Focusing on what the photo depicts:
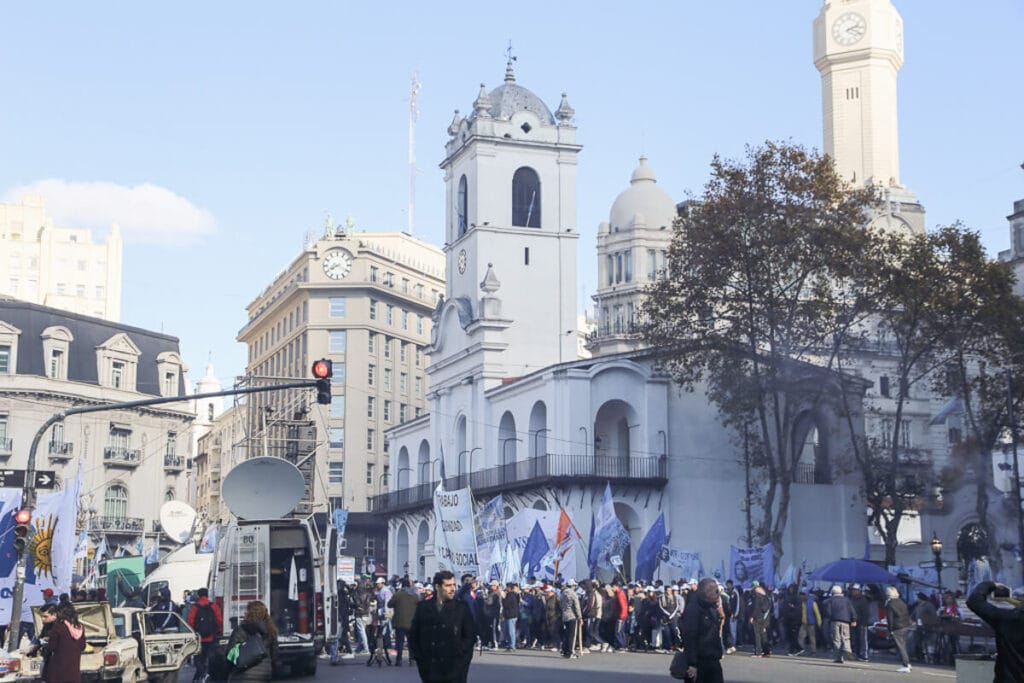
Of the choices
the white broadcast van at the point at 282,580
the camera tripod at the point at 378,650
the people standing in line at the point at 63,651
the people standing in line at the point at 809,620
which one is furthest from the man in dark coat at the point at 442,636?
the people standing in line at the point at 809,620

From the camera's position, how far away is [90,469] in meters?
70.2

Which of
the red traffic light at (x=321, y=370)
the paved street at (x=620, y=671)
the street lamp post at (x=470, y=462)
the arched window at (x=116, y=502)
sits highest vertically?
the street lamp post at (x=470, y=462)

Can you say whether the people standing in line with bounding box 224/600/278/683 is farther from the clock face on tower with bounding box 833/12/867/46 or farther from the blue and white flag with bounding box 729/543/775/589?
the clock face on tower with bounding box 833/12/867/46

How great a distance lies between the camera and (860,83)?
309 ft

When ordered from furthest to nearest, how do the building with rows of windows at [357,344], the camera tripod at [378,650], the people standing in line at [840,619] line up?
the building with rows of windows at [357,344] < the people standing in line at [840,619] < the camera tripod at [378,650]

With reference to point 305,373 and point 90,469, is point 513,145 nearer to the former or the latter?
point 90,469

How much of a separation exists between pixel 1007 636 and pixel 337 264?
91.8 m

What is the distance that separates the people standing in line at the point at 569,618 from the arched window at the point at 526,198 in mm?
35627

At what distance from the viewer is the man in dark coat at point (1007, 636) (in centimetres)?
1209

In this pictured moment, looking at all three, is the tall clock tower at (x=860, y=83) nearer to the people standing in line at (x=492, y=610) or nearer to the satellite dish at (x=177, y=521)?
the satellite dish at (x=177, y=521)

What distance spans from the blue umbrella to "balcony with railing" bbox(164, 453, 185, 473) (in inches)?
1805

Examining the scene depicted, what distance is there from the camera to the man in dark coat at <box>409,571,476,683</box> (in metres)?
12.6

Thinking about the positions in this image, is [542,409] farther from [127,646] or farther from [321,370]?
[127,646]

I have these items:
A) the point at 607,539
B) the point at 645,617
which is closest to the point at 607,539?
the point at 607,539
